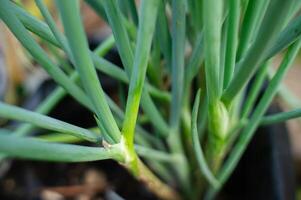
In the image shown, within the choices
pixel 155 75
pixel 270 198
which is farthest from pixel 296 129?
pixel 155 75

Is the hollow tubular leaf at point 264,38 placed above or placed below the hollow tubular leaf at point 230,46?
above

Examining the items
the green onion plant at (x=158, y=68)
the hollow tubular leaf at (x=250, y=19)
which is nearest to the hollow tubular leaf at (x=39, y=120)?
the green onion plant at (x=158, y=68)

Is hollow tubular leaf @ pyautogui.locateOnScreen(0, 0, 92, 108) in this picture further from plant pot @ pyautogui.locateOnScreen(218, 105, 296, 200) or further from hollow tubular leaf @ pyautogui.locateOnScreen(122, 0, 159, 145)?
plant pot @ pyautogui.locateOnScreen(218, 105, 296, 200)

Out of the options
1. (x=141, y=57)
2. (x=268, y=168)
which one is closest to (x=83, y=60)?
(x=141, y=57)

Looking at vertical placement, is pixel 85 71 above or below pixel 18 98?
above

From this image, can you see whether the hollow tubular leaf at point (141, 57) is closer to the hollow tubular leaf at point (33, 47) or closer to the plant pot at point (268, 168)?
the hollow tubular leaf at point (33, 47)

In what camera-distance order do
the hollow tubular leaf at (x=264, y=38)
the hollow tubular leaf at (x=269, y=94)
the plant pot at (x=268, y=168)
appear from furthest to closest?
the plant pot at (x=268, y=168) < the hollow tubular leaf at (x=269, y=94) < the hollow tubular leaf at (x=264, y=38)

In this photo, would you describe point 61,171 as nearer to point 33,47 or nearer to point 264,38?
point 33,47

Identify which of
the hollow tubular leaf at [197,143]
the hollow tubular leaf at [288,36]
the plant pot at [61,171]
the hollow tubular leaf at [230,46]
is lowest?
the plant pot at [61,171]

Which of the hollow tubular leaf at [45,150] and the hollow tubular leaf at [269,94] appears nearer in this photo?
the hollow tubular leaf at [45,150]

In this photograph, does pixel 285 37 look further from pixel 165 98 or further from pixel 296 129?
pixel 296 129

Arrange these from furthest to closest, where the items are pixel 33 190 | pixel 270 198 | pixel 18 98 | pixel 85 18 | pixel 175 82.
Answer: pixel 85 18 < pixel 18 98 < pixel 33 190 < pixel 270 198 < pixel 175 82
